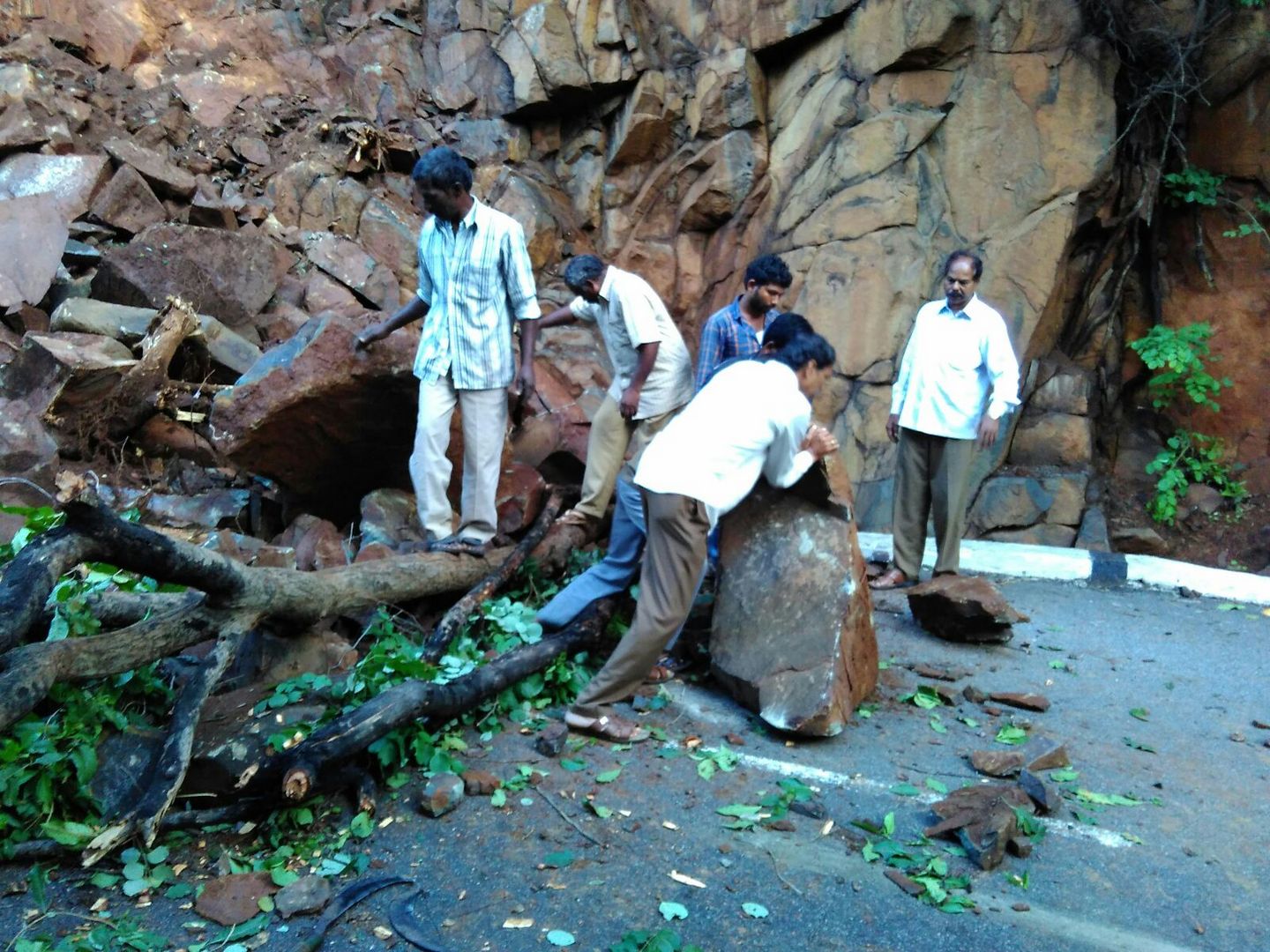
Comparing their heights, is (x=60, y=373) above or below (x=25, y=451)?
above

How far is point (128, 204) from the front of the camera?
858 centimetres

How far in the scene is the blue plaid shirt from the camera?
487cm

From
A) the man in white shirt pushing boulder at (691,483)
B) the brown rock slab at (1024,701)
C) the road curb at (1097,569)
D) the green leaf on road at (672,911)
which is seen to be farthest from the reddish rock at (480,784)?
the road curb at (1097,569)

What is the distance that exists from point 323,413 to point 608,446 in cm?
143

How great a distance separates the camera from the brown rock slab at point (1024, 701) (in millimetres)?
4215

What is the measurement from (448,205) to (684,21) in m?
6.35

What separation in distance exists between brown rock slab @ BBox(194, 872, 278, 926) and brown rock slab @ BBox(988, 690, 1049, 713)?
2969mm

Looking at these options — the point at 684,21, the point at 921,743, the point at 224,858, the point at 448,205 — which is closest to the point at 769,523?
the point at 921,743

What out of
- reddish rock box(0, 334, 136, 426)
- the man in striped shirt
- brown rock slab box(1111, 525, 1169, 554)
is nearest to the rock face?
the man in striped shirt

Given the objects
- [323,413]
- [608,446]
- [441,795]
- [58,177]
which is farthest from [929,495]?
[58,177]

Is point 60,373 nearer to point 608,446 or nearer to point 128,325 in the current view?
point 128,325

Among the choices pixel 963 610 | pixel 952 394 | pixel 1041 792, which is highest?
pixel 952 394

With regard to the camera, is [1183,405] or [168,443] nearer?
[168,443]

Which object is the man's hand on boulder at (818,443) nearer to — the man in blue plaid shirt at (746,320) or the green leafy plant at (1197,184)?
the man in blue plaid shirt at (746,320)
